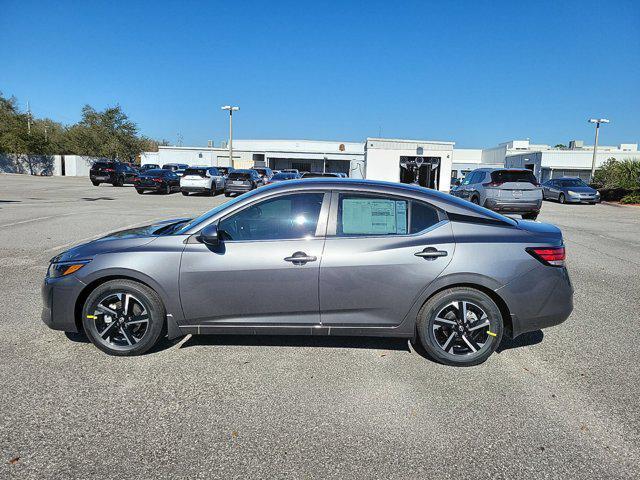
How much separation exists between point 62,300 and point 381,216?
9.26 ft

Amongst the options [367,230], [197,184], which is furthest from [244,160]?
[367,230]

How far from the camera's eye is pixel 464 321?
3.73 m

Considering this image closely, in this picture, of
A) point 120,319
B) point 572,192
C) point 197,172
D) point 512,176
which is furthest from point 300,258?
point 572,192

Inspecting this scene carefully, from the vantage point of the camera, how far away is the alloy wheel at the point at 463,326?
3732 mm

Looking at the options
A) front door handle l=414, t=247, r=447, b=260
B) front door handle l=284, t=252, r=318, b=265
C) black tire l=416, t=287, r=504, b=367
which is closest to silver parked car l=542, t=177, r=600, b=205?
black tire l=416, t=287, r=504, b=367

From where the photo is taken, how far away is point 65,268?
3818 mm

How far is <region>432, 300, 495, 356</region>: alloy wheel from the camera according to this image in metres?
3.73

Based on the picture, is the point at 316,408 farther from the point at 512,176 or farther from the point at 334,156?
the point at 334,156

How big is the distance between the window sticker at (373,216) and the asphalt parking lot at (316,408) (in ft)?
3.74

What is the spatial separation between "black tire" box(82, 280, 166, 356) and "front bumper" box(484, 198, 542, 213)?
472 inches

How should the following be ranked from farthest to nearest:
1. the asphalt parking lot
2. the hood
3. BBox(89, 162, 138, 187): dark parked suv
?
1. BBox(89, 162, 138, 187): dark parked suv
2. the hood
3. the asphalt parking lot

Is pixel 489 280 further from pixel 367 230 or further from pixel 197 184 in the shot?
pixel 197 184

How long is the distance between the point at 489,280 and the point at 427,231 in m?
0.64

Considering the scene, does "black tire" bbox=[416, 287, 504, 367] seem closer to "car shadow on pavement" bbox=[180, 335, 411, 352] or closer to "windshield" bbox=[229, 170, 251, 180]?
"car shadow on pavement" bbox=[180, 335, 411, 352]
